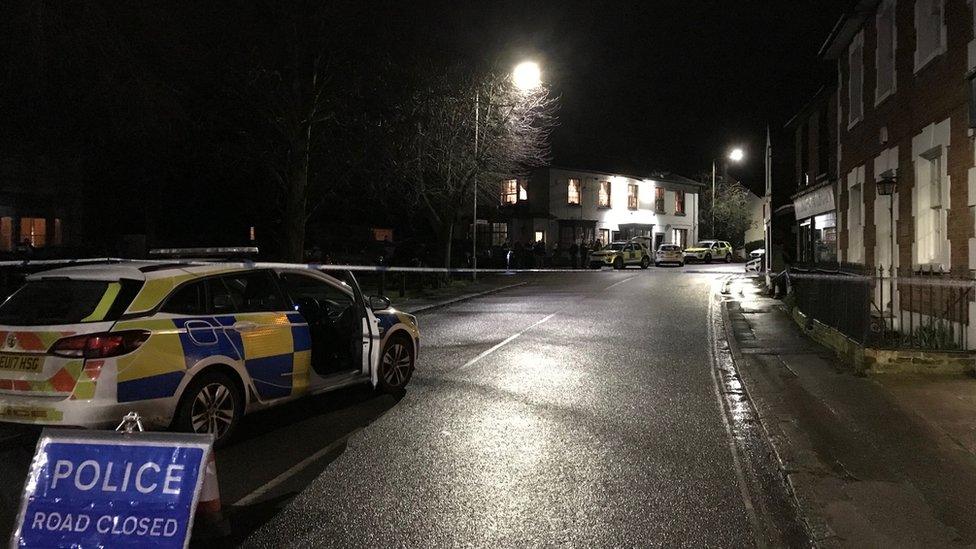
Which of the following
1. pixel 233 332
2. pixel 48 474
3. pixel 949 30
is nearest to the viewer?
pixel 48 474

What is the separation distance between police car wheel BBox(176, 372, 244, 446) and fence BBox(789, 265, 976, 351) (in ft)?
24.6

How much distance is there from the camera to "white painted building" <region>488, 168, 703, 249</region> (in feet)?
153

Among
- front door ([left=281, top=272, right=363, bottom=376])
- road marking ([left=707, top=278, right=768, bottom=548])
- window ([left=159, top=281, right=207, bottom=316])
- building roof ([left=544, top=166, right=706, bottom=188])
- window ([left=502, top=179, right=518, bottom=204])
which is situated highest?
building roof ([left=544, top=166, right=706, bottom=188])

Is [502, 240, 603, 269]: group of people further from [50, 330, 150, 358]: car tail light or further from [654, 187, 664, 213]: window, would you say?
[50, 330, 150, 358]: car tail light

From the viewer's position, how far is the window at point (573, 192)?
158ft

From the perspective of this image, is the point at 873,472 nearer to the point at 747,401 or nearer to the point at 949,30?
the point at 747,401

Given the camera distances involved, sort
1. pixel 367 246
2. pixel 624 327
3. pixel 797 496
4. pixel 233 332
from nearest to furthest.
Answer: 1. pixel 797 496
2. pixel 233 332
3. pixel 624 327
4. pixel 367 246

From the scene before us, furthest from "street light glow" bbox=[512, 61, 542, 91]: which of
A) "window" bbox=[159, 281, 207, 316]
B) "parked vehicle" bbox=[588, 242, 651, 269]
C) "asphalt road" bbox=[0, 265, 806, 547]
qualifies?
"window" bbox=[159, 281, 207, 316]

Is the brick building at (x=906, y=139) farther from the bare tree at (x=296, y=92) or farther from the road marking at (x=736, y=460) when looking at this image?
the bare tree at (x=296, y=92)

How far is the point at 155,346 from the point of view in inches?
228

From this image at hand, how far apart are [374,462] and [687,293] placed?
18839 millimetres

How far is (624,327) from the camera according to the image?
49.8 feet

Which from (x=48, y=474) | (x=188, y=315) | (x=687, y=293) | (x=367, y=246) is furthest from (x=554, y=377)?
(x=367, y=246)

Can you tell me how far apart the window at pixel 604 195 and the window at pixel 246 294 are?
146ft
